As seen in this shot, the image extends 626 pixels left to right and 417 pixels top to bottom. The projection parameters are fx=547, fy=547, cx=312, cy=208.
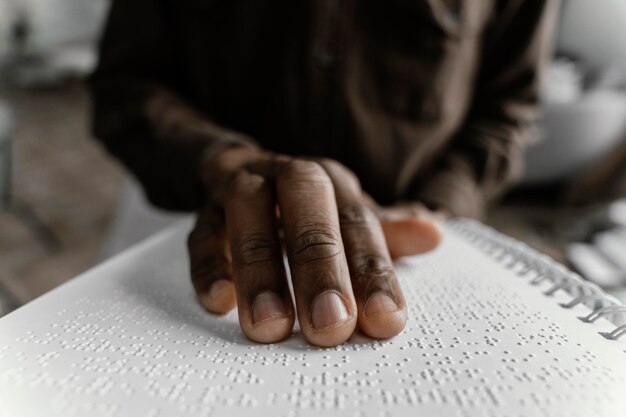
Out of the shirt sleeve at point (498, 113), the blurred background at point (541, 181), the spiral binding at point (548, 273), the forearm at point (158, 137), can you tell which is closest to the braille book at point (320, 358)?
the spiral binding at point (548, 273)

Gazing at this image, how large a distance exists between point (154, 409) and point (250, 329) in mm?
66

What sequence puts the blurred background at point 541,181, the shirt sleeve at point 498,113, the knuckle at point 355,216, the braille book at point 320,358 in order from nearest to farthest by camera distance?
the braille book at point 320,358 < the knuckle at point 355,216 < the shirt sleeve at point 498,113 < the blurred background at point 541,181

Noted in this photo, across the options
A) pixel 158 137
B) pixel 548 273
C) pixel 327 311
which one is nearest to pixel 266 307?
pixel 327 311

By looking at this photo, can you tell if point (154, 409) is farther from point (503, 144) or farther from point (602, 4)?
point (602, 4)

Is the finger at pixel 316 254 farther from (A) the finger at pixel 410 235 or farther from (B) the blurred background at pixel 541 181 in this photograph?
(B) the blurred background at pixel 541 181

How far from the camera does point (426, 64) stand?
564 mm

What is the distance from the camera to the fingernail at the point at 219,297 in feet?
1.04

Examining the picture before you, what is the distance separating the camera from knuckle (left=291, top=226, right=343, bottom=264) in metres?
0.30

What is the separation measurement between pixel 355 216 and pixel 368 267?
4cm

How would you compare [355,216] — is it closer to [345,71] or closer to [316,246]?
[316,246]

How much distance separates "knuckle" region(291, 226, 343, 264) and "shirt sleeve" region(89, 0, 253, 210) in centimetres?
22

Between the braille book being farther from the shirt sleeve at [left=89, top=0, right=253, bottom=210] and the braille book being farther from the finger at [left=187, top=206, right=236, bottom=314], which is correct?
the shirt sleeve at [left=89, top=0, right=253, bottom=210]

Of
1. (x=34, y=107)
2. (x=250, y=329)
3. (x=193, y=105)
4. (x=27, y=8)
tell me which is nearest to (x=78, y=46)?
(x=27, y=8)

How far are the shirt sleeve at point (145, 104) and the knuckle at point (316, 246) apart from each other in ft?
0.74
